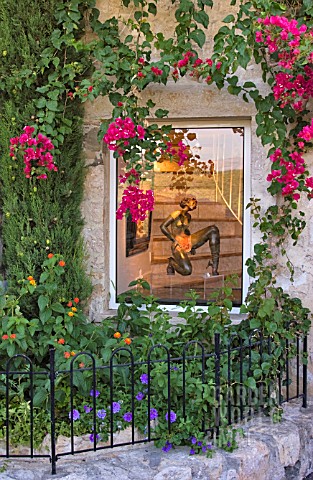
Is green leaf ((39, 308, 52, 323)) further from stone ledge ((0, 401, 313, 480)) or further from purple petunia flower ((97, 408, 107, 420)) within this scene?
stone ledge ((0, 401, 313, 480))

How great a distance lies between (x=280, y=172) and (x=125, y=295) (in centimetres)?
139

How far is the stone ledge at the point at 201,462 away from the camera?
292cm

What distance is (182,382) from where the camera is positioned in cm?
322

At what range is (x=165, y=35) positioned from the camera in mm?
4129

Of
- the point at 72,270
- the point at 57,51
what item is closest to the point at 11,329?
the point at 72,270

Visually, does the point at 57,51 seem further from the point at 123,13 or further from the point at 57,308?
the point at 57,308

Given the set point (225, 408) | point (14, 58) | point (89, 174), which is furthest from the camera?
Answer: point (89, 174)

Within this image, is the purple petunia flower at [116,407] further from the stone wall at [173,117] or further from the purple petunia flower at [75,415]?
the stone wall at [173,117]

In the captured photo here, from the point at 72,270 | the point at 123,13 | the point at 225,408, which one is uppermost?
the point at 123,13

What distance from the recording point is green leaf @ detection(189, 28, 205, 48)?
3814 millimetres

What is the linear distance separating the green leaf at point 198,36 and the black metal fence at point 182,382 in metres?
1.92

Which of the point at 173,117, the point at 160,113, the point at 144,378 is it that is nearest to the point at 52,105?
the point at 160,113

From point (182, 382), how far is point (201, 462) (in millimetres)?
431

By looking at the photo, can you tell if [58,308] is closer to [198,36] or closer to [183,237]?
[183,237]
